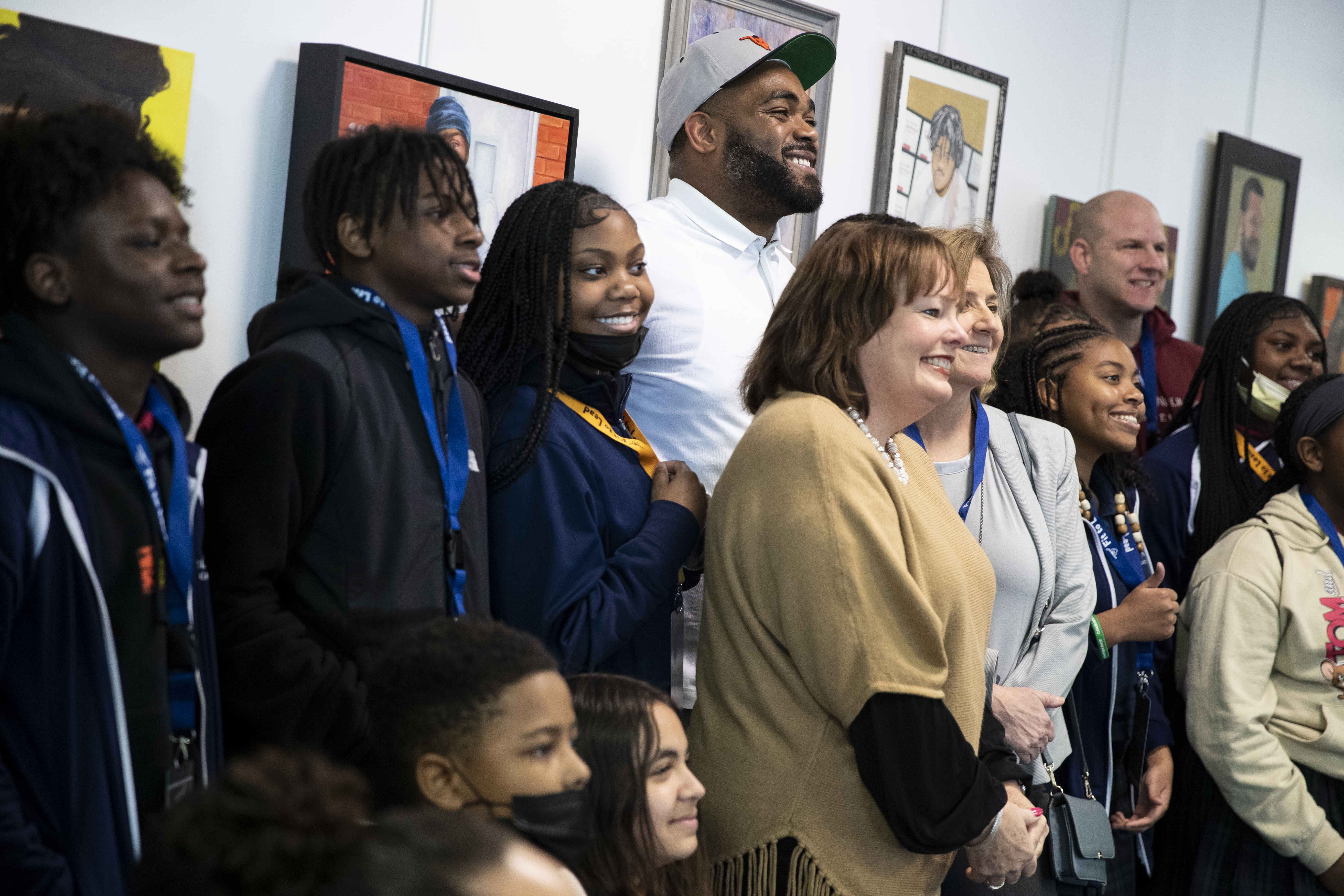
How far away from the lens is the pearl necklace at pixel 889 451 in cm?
197

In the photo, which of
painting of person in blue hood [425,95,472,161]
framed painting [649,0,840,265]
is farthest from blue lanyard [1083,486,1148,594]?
painting of person in blue hood [425,95,472,161]

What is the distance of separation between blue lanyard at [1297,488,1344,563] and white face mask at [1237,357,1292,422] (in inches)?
16.1

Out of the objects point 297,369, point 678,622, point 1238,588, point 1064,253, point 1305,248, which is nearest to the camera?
point 297,369

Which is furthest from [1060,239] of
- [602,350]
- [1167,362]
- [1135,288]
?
[602,350]

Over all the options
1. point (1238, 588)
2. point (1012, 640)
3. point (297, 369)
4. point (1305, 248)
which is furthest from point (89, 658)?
point (1305, 248)

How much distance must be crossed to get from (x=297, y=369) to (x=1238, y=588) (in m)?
2.40

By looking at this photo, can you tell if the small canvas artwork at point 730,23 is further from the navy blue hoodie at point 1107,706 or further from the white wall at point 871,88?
the navy blue hoodie at point 1107,706

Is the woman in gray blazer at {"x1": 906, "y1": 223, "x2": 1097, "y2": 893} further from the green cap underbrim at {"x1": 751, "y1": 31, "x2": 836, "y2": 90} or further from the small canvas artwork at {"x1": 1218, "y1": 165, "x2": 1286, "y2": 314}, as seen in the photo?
the small canvas artwork at {"x1": 1218, "y1": 165, "x2": 1286, "y2": 314}

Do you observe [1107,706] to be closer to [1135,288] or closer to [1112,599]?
[1112,599]

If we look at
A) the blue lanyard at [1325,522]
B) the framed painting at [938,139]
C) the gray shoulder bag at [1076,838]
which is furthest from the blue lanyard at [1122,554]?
the framed painting at [938,139]

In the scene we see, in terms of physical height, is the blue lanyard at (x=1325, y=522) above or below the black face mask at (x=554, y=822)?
above

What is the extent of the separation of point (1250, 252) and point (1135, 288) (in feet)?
4.53

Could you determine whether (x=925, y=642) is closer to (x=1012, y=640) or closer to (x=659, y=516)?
(x=659, y=516)

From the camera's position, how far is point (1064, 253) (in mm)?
4738
